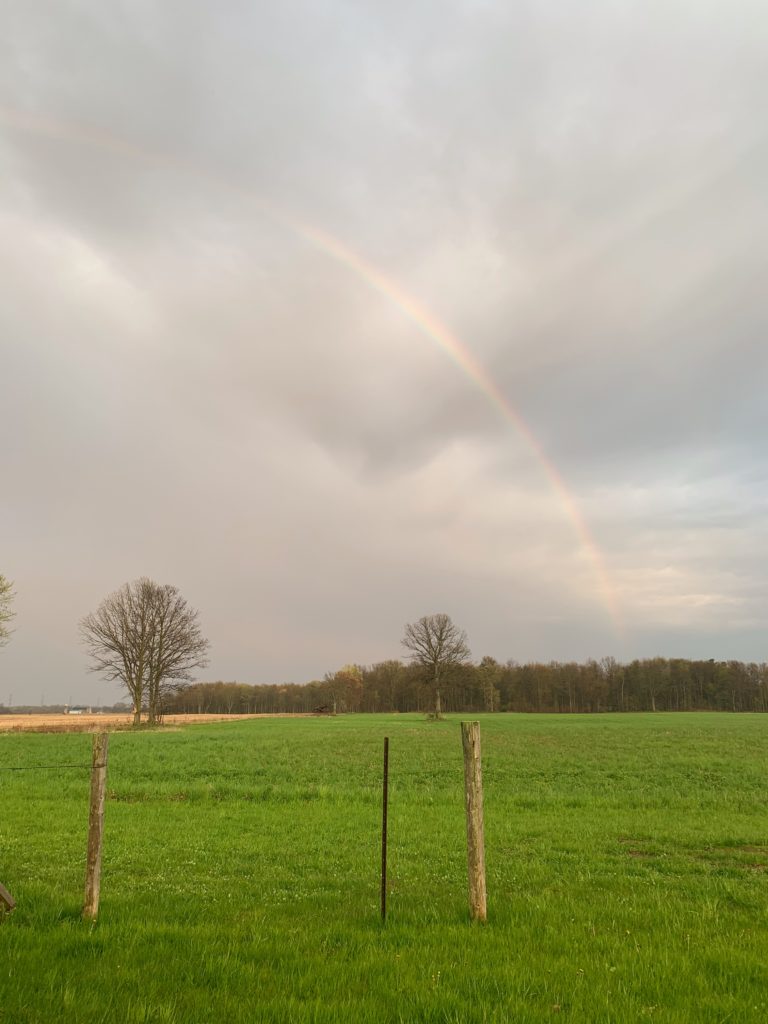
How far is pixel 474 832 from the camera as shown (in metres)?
7.70

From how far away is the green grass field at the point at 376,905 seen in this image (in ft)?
17.1

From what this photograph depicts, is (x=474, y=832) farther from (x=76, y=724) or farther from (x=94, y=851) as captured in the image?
(x=76, y=724)

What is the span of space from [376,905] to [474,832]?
2.16 meters

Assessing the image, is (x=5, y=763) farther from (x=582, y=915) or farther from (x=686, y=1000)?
(x=686, y=1000)

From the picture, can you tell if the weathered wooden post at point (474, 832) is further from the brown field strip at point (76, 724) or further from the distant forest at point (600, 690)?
the distant forest at point (600, 690)

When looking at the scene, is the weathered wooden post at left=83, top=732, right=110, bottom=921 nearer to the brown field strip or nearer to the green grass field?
the green grass field

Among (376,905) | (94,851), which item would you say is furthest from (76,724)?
(376,905)

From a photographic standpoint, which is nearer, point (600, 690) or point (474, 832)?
point (474, 832)

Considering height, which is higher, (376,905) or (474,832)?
(474,832)

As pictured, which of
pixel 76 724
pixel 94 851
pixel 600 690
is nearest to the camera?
pixel 94 851

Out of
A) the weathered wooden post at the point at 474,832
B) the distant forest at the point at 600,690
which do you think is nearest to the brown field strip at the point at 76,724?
the weathered wooden post at the point at 474,832

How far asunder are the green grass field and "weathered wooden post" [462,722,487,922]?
257 millimetres

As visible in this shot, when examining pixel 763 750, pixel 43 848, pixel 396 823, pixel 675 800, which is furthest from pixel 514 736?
pixel 43 848

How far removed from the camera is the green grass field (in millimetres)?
5207
